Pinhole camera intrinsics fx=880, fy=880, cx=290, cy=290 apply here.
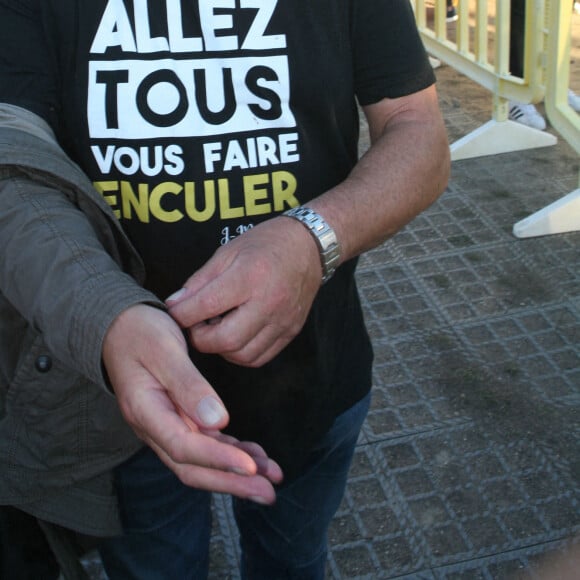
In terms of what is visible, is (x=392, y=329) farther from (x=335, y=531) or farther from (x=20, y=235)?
(x=20, y=235)

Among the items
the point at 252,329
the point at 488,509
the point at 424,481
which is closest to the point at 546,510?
the point at 488,509

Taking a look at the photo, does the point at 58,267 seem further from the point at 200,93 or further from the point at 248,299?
the point at 200,93

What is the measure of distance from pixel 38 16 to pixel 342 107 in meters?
0.52

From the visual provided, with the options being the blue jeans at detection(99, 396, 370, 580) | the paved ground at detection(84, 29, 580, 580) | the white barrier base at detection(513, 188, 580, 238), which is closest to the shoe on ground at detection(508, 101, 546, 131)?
the paved ground at detection(84, 29, 580, 580)

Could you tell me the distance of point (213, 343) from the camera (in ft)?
3.78

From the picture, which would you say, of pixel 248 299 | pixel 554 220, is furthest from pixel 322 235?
pixel 554 220

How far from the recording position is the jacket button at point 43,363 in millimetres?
1372

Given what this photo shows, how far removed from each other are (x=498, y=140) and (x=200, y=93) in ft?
13.4

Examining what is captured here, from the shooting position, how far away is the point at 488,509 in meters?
2.82

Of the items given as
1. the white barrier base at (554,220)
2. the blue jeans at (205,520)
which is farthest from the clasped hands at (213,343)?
the white barrier base at (554,220)

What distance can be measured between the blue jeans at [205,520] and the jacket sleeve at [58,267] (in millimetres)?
533

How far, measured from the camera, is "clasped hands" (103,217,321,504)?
1003mm

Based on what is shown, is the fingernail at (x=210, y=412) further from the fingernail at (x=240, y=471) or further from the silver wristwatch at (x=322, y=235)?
the silver wristwatch at (x=322, y=235)

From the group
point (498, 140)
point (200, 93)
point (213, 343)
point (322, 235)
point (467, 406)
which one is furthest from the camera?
point (498, 140)
